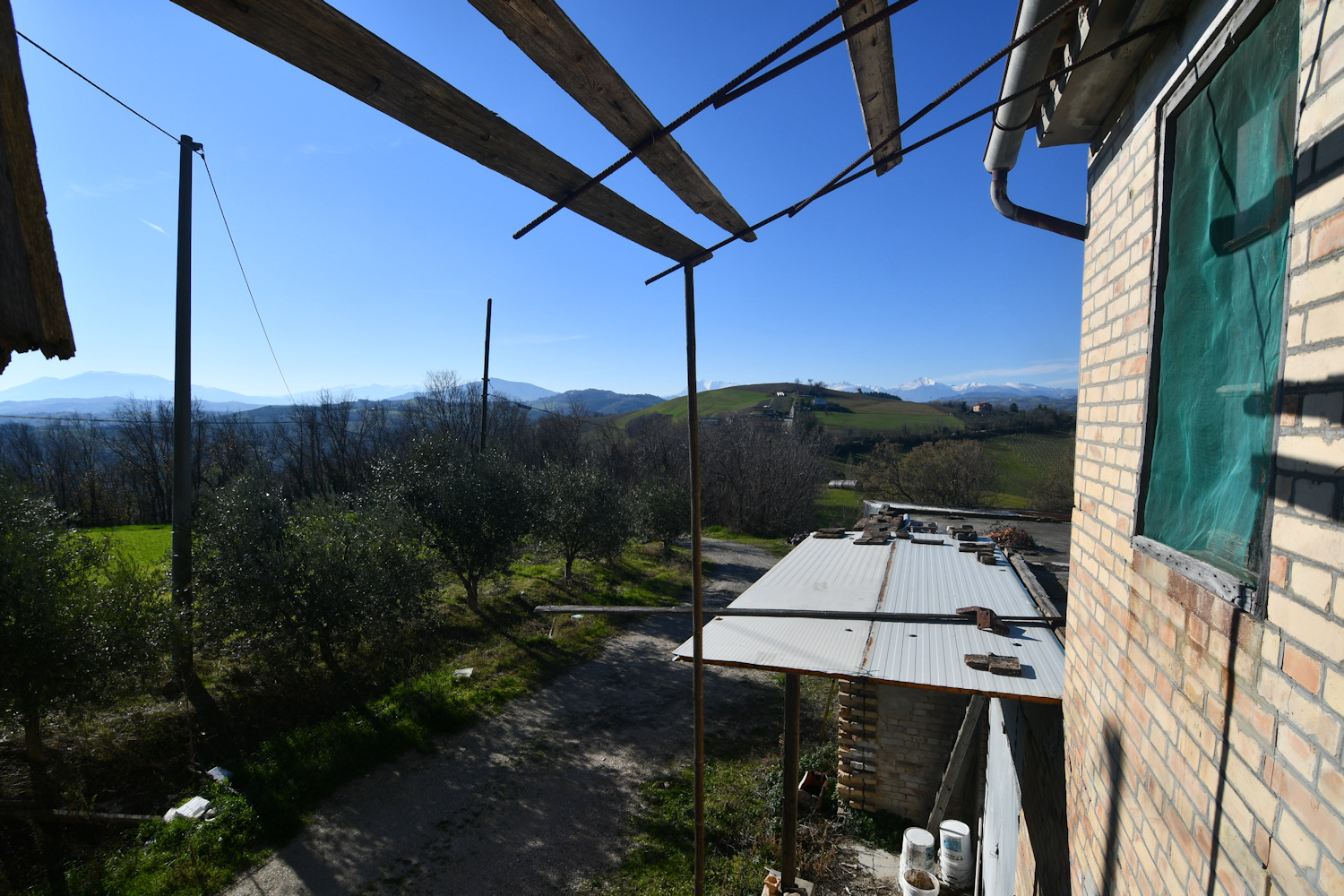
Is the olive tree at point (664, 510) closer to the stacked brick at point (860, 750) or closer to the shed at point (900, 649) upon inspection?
the shed at point (900, 649)

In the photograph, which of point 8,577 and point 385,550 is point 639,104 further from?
point 385,550

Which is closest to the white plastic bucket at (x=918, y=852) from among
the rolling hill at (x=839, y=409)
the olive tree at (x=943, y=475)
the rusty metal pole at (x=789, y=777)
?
the rusty metal pole at (x=789, y=777)

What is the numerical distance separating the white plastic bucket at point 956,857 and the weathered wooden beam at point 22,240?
7294 millimetres

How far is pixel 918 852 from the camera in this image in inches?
226

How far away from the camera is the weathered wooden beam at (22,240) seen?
2.72 ft

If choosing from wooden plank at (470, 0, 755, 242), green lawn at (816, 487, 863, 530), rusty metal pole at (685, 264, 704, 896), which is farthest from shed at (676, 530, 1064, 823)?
green lawn at (816, 487, 863, 530)

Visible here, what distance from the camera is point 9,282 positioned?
829 millimetres

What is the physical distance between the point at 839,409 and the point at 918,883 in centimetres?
5877

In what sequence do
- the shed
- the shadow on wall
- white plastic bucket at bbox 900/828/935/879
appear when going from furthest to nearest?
white plastic bucket at bbox 900/828/935/879, the shed, the shadow on wall

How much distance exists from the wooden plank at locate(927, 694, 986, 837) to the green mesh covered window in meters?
5.23

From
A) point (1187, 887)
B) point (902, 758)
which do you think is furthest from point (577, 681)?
point (1187, 887)

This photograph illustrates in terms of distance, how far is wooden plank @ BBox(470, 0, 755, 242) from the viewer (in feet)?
4.67

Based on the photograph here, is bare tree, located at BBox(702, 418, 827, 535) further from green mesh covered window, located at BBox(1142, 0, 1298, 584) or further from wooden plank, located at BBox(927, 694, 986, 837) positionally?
green mesh covered window, located at BBox(1142, 0, 1298, 584)

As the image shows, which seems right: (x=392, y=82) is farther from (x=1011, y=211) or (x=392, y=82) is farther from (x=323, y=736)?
(x=323, y=736)
